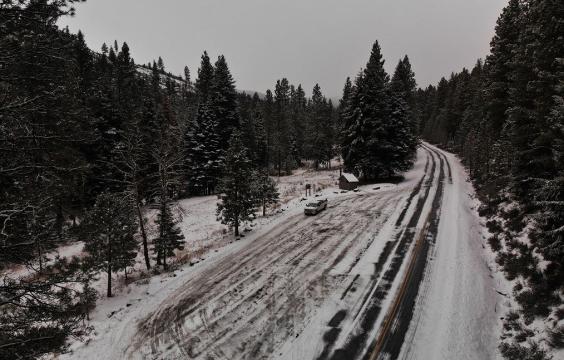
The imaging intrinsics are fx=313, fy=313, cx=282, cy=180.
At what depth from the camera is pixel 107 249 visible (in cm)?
1739

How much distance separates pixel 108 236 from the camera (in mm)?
17266

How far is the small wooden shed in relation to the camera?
37281 mm

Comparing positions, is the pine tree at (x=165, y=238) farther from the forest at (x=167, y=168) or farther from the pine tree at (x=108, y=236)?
the pine tree at (x=108, y=236)

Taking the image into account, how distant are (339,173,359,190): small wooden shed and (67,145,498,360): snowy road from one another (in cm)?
1381

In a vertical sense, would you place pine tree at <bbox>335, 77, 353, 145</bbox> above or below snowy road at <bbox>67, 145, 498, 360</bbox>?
above

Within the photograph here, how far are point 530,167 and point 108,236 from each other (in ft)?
78.8

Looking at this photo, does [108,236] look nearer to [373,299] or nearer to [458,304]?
[373,299]

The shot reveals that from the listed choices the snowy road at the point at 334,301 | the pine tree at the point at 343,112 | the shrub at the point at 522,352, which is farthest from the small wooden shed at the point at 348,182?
the shrub at the point at 522,352

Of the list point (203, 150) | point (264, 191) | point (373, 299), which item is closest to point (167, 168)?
Answer: point (264, 191)

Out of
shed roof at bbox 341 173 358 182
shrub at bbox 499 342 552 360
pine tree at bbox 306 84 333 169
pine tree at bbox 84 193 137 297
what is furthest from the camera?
pine tree at bbox 306 84 333 169

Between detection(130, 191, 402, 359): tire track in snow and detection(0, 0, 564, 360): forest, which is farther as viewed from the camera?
detection(130, 191, 402, 359): tire track in snow

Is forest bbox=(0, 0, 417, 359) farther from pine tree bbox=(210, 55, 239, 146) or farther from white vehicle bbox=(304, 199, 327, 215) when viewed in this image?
white vehicle bbox=(304, 199, 327, 215)

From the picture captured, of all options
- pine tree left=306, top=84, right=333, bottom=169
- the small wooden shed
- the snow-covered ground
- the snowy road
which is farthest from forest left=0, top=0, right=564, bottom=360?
pine tree left=306, top=84, right=333, bottom=169

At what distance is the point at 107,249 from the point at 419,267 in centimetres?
1711
